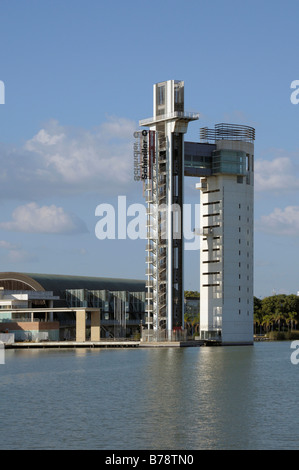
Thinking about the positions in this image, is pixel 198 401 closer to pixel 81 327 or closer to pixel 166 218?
pixel 166 218

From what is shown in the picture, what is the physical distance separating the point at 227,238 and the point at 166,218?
46.1ft

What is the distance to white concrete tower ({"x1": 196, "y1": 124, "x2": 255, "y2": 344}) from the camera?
555 feet

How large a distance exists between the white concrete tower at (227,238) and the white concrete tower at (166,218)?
9840 millimetres

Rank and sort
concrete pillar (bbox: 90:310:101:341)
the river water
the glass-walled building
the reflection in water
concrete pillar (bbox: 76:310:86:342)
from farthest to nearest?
1. the glass-walled building
2. concrete pillar (bbox: 90:310:101:341)
3. concrete pillar (bbox: 76:310:86:342)
4. the reflection in water
5. the river water

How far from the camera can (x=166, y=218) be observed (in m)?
161

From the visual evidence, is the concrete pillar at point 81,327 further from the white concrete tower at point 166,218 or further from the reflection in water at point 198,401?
the reflection in water at point 198,401

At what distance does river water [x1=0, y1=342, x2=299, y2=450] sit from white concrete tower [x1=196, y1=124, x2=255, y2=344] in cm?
4124

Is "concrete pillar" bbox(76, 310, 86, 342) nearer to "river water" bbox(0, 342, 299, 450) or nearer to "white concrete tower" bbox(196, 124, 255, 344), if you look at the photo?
"white concrete tower" bbox(196, 124, 255, 344)

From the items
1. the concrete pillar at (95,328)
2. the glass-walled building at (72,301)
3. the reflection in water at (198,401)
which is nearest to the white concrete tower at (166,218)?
the concrete pillar at (95,328)

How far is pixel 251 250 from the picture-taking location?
173m

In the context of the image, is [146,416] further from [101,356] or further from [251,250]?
[251,250]

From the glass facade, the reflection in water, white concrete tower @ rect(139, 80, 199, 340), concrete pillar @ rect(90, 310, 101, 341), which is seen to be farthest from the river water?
the glass facade

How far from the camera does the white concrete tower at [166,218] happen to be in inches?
6339
